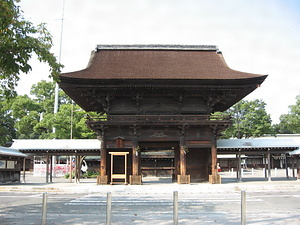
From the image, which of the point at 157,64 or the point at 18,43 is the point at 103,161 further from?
the point at 18,43

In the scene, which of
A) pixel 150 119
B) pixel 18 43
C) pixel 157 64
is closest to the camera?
pixel 18 43

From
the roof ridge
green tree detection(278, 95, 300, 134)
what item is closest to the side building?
the roof ridge

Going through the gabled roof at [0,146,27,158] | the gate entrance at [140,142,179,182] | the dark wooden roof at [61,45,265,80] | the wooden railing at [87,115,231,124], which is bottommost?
the gate entrance at [140,142,179,182]

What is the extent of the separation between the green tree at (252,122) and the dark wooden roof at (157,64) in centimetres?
2941

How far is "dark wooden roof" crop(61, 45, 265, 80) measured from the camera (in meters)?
19.7

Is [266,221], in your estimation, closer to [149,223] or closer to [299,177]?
[149,223]

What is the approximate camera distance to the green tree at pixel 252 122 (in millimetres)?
50938

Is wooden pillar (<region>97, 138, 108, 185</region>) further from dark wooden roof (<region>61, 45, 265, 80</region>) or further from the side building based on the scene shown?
dark wooden roof (<region>61, 45, 265, 80</region>)

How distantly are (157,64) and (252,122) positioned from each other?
34271 mm

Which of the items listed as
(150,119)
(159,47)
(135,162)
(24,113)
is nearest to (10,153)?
(135,162)

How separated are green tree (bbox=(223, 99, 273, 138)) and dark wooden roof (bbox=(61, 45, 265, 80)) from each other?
1158 inches

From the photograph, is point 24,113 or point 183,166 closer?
point 183,166

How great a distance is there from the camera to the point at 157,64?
22625 millimetres

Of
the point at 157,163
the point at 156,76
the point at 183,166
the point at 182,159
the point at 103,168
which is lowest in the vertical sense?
the point at 157,163
